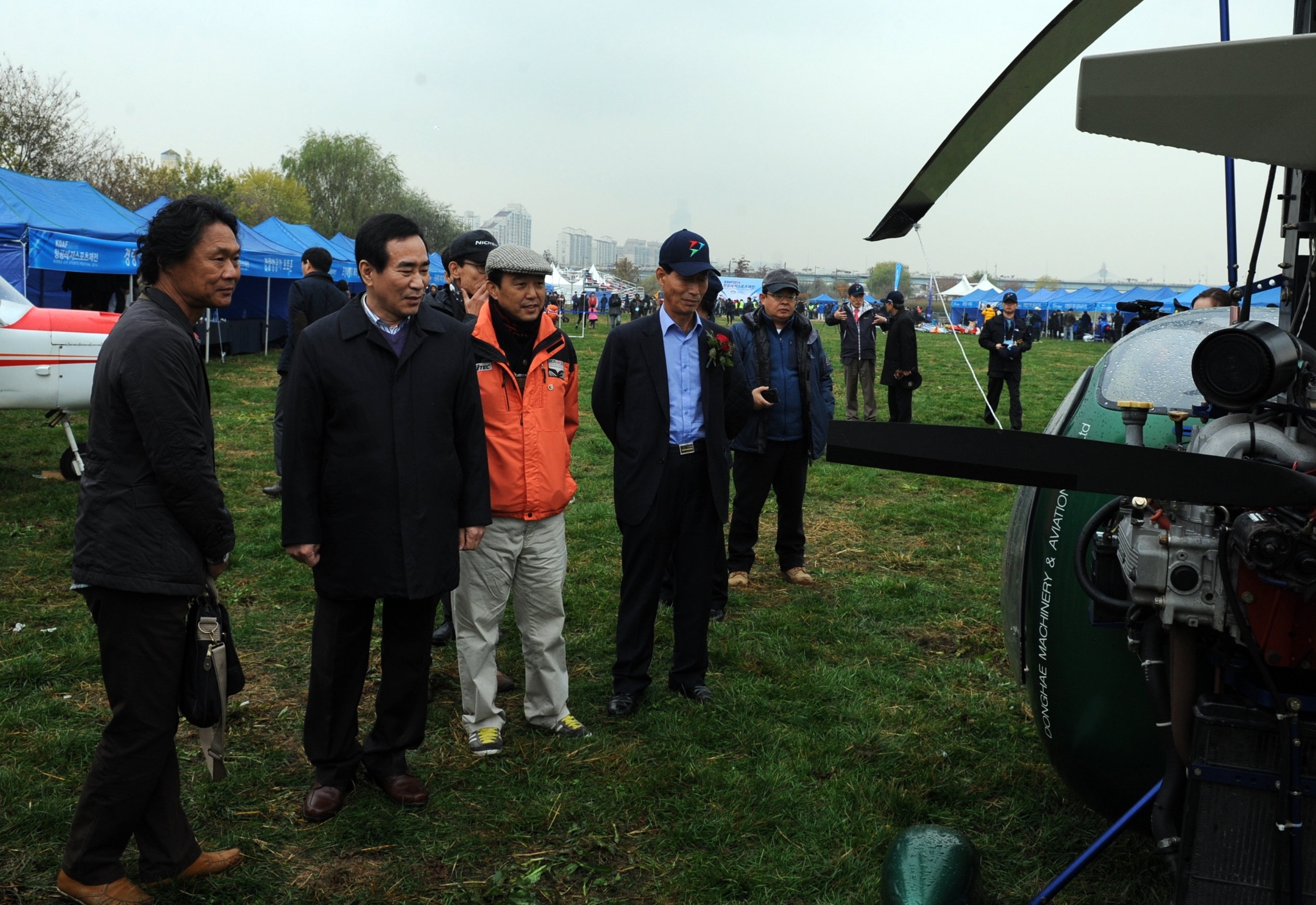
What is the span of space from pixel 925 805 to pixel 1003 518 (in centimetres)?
546

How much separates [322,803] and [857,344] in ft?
37.2

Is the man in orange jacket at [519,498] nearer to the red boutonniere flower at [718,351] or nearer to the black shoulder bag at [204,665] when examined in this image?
the red boutonniere flower at [718,351]

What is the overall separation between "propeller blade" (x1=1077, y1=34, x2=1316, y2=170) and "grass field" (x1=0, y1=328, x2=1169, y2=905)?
2531 mm

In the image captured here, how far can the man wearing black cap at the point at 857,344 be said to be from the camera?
13.7 metres

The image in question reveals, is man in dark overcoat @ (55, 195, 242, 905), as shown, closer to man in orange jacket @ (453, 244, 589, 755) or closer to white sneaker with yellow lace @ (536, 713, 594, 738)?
man in orange jacket @ (453, 244, 589, 755)

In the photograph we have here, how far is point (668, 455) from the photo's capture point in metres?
4.73

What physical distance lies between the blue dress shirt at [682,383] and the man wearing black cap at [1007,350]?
9367 millimetres

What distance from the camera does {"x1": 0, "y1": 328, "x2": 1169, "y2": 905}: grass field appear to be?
11.3 ft

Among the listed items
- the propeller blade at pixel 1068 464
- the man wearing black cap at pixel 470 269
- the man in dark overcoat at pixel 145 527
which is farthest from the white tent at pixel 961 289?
the propeller blade at pixel 1068 464

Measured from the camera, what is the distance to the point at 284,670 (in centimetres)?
519

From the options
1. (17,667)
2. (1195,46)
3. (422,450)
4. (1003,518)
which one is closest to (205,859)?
(422,450)

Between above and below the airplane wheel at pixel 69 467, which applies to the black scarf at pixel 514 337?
above

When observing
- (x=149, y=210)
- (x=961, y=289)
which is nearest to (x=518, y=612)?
(x=149, y=210)

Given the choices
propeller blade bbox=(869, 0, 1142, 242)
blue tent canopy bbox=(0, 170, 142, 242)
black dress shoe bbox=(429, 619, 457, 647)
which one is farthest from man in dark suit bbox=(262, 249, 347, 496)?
blue tent canopy bbox=(0, 170, 142, 242)
